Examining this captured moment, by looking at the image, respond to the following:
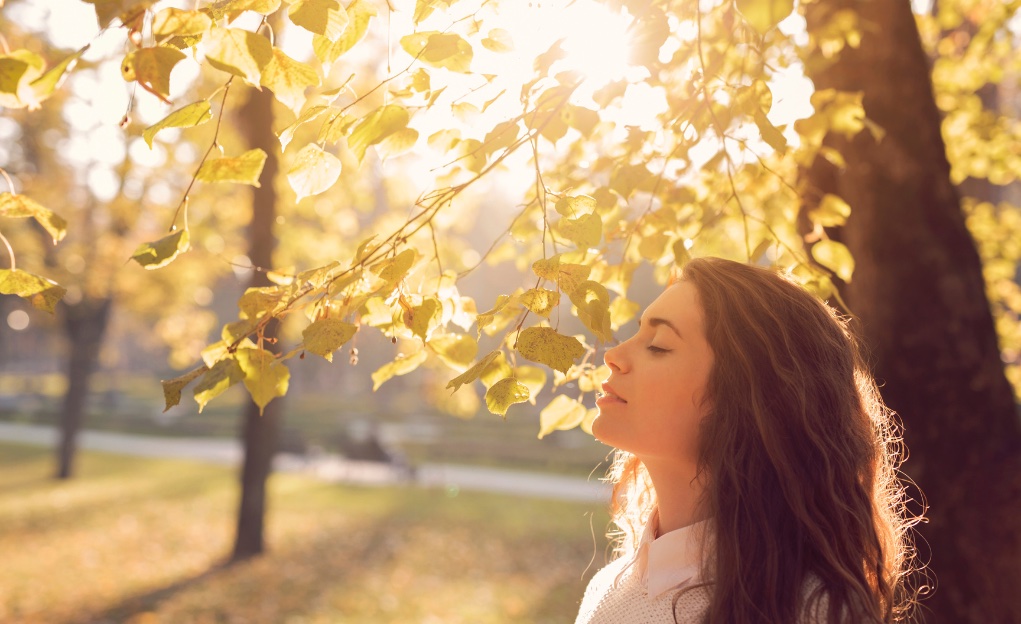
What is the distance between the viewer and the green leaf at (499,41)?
1.89 metres

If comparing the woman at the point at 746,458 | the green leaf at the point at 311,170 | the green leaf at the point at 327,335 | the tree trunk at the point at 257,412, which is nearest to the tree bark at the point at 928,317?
the woman at the point at 746,458

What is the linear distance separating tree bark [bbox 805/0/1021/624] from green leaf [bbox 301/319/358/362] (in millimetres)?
2055

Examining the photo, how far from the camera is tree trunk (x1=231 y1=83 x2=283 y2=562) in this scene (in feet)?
30.1

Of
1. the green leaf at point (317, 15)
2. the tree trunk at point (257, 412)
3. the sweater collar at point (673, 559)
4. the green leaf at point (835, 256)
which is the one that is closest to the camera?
the green leaf at point (317, 15)

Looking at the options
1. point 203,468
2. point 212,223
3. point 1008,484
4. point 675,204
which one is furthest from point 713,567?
point 203,468

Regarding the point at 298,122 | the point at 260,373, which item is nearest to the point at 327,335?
the point at 260,373

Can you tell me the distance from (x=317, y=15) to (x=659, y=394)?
1.07m

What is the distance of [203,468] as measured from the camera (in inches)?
699

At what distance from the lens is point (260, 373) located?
5.60 ft

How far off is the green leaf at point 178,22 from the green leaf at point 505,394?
87cm

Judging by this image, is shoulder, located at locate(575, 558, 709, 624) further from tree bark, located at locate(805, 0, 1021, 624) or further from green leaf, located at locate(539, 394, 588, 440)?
tree bark, located at locate(805, 0, 1021, 624)

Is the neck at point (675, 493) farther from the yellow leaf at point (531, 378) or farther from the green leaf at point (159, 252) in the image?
the green leaf at point (159, 252)

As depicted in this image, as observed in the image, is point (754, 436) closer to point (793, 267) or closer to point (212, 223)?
point (793, 267)

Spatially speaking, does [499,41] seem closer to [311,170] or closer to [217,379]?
[311,170]
